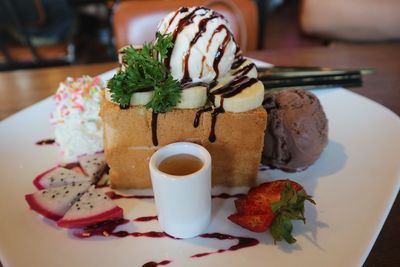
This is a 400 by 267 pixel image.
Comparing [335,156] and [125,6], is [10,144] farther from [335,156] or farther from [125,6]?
[335,156]

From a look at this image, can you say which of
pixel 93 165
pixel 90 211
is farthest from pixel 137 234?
pixel 93 165

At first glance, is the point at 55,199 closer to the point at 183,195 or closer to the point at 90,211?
the point at 90,211

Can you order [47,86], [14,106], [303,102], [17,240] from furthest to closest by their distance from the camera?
[47,86], [14,106], [303,102], [17,240]

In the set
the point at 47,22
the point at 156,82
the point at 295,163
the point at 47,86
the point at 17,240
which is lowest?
the point at 17,240

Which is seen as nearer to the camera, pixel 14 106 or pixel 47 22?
pixel 14 106

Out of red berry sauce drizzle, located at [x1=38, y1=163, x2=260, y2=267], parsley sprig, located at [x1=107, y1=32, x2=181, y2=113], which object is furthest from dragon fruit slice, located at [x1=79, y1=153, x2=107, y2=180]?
parsley sprig, located at [x1=107, y1=32, x2=181, y2=113]

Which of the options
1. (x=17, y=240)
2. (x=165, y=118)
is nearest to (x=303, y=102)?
(x=165, y=118)

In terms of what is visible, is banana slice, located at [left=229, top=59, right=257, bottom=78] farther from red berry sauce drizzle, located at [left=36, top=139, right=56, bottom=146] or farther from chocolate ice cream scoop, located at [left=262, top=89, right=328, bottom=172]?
red berry sauce drizzle, located at [left=36, top=139, right=56, bottom=146]

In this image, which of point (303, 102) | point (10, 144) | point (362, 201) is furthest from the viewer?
point (10, 144)

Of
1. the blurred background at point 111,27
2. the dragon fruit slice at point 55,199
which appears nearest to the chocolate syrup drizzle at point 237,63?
the dragon fruit slice at point 55,199
